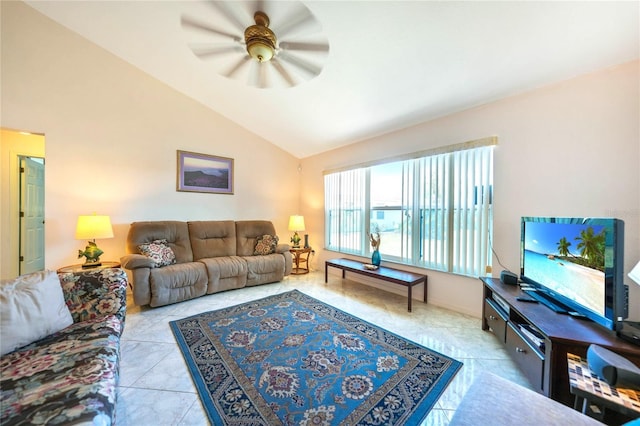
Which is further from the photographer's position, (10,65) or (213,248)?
(213,248)

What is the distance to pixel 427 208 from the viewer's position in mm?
3041

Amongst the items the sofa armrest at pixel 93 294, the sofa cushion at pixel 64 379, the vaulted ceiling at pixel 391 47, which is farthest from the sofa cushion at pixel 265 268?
the vaulted ceiling at pixel 391 47

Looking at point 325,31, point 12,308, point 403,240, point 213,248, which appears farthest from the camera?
point 213,248

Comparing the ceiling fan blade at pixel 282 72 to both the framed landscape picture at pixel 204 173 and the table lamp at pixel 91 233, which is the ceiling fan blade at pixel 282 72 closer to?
the framed landscape picture at pixel 204 173

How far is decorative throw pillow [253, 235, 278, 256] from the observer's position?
3.97 meters

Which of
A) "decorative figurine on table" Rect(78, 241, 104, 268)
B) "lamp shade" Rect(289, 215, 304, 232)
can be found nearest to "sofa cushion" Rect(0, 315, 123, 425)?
"decorative figurine on table" Rect(78, 241, 104, 268)

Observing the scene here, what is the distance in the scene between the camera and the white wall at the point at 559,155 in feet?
5.89

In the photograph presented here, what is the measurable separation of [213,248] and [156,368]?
2.13m

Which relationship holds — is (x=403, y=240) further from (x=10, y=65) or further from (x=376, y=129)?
(x=10, y=65)

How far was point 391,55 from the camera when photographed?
213cm

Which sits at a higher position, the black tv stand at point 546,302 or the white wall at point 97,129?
the white wall at point 97,129

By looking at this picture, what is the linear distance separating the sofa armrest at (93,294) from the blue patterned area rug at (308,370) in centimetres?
66

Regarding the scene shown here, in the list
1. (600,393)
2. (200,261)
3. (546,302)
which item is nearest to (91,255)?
(200,261)

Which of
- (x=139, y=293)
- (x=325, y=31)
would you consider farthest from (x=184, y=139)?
(x=325, y=31)
